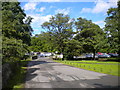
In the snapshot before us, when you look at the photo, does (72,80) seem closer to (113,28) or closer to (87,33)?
(113,28)

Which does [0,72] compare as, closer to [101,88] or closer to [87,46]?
[101,88]

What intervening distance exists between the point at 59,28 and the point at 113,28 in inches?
712

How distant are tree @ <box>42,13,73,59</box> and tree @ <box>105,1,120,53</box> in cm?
1321

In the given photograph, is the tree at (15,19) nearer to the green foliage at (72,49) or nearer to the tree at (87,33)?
the green foliage at (72,49)

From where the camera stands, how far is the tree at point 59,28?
4397cm

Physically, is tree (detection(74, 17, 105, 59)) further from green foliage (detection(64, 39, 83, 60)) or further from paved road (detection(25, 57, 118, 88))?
paved road (detection(25, 57, 118, 88))

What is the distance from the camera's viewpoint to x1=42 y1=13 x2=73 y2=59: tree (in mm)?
43966

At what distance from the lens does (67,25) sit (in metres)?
43.8

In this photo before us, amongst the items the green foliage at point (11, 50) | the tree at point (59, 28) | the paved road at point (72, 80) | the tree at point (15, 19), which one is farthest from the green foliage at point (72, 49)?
the green foliage at point (11, 50)

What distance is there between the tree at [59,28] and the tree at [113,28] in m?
13.2

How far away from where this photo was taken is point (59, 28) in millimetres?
44938

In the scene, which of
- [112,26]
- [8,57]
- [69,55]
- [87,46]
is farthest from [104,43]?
[8,57]

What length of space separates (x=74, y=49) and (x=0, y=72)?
35819mm

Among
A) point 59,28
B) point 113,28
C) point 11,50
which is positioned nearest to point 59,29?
point 59,28
